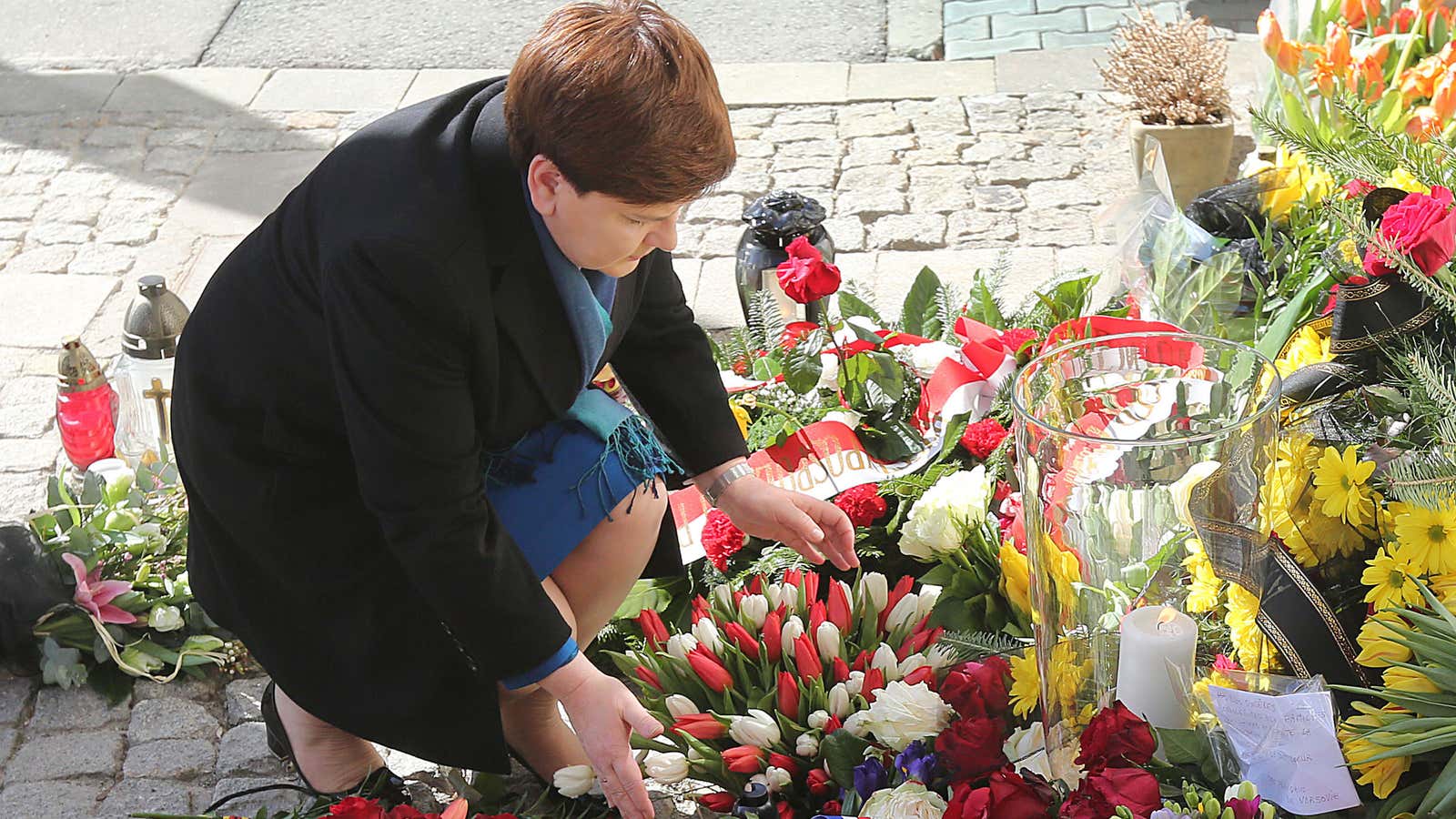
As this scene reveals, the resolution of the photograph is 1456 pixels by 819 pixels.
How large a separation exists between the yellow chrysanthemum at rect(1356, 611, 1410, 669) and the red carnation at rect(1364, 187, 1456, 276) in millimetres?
449

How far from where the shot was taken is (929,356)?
2684 mm

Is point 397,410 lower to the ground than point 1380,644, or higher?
higher

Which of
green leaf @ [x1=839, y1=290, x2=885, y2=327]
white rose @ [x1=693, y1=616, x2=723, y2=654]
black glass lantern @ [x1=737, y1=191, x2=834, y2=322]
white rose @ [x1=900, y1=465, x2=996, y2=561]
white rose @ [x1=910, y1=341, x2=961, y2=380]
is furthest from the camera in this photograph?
black glass lantern @ [x1=737, y1=191, x2=834, y2=322]

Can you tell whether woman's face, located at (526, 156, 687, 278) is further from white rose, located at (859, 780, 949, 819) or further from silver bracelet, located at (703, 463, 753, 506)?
white rose, located at (859, 780, 949, 819)

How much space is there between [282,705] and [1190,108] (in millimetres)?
2923

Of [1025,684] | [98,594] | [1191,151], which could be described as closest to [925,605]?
[1025,684]

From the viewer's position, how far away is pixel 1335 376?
193cm

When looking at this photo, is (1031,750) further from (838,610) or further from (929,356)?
(929,356)

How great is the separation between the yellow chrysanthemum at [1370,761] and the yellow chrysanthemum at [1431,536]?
0.17 meters

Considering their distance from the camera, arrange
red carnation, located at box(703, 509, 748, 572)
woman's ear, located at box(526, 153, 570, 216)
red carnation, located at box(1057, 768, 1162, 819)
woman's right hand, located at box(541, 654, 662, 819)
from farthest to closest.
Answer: red carnation, located at box(703, 509, 748, 572) < woman's right hand, located at box(541, 654, 662, 819) < woman's ear, located at box(526, 153, 570, 216) < red carnation, located at box(1057, 768, 1162, 819)

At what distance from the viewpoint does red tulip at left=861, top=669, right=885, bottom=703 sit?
1950 millimetres

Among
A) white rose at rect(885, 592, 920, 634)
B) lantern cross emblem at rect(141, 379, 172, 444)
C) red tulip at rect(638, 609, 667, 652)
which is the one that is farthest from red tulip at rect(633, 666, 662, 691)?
lantern cross emblem at rect(141, 379, 172, 444)

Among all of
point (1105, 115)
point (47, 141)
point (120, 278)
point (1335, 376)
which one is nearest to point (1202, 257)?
point (1335, 376)

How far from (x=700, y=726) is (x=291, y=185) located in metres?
3.34
